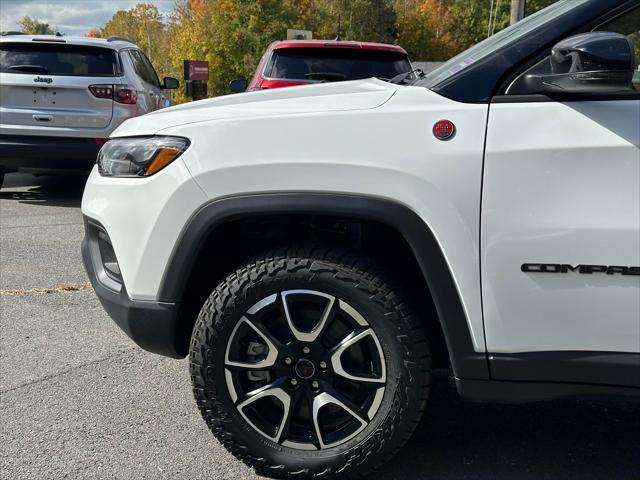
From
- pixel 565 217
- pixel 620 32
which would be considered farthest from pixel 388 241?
pixel 620 32

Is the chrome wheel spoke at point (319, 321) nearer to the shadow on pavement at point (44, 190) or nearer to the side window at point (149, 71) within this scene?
the shadow on pavement at point (44, 190)

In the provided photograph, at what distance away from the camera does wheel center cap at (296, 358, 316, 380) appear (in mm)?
2523

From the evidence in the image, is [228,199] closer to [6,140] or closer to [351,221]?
[351,221]

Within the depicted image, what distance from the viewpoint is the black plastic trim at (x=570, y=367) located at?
89.0 inches

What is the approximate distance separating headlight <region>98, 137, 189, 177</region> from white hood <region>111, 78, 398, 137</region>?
46 millimetres

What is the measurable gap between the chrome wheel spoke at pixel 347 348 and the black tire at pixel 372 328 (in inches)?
0.7

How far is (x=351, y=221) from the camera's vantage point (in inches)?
96.4

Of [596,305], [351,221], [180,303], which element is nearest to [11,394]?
[180,303]

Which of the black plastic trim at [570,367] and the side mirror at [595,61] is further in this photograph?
the black plastic trim at [570,367]

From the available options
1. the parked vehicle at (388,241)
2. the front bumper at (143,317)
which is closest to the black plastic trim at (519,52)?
the parked vehicle at (388,241)

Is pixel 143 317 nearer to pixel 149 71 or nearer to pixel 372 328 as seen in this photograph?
pixel 372 328

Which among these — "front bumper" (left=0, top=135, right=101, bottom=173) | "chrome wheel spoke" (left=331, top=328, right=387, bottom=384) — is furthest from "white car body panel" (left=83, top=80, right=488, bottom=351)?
"front bumper" (left=0, top=135, right=101, bottom=173)

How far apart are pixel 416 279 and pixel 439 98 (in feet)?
2.09

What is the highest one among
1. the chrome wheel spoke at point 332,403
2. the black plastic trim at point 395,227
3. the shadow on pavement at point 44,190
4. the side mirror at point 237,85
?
the side mirror at point 237,85
